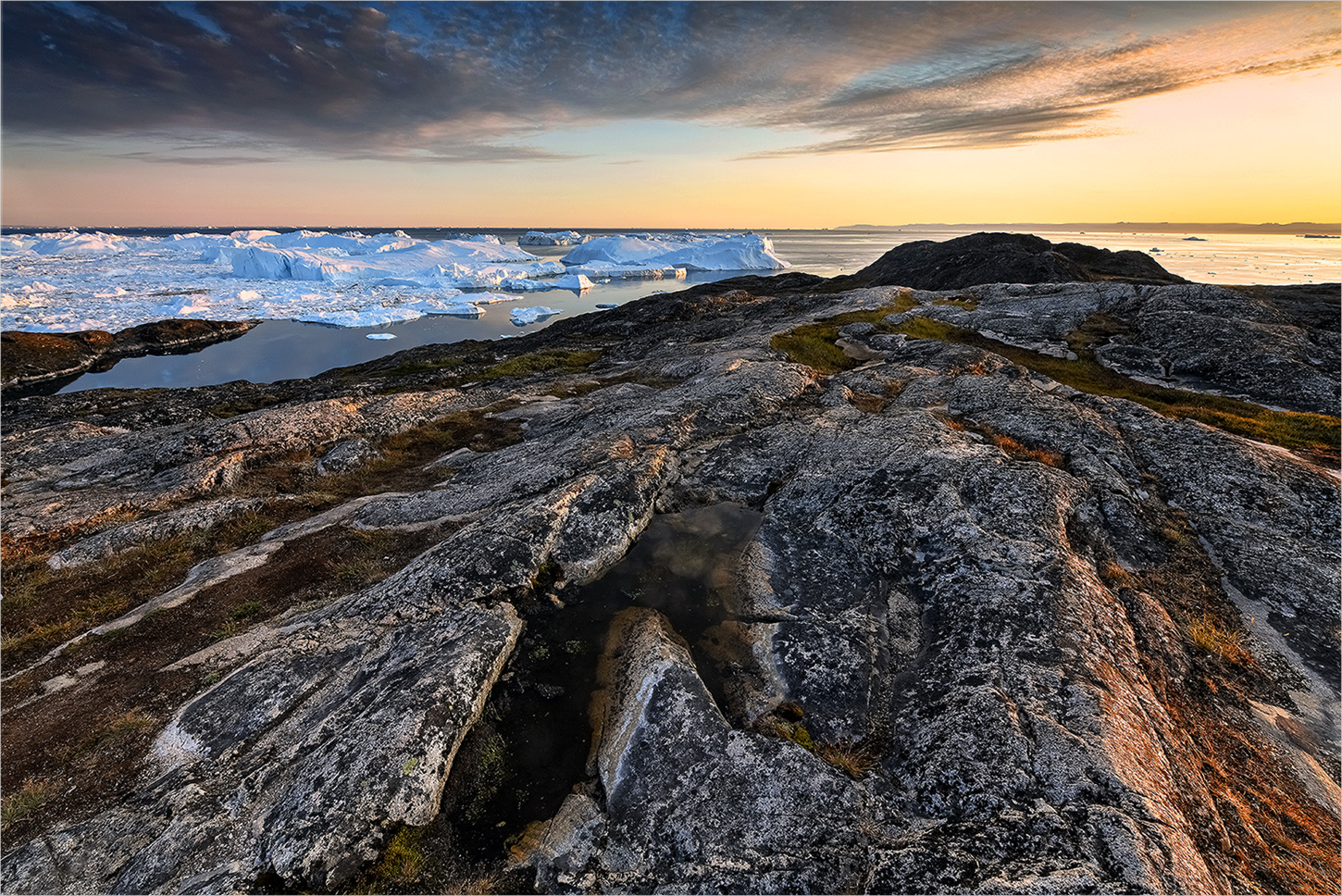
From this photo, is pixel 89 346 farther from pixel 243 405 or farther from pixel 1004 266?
pixel 1004 266

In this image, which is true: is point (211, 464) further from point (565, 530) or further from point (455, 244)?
point (455, 244)

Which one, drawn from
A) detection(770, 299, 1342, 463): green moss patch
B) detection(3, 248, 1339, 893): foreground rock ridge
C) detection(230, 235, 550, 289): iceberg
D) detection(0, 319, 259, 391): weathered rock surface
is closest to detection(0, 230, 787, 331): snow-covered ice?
detection(230, 235, 550, 289): iceberg

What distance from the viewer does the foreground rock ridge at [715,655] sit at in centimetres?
940

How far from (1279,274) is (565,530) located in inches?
8924

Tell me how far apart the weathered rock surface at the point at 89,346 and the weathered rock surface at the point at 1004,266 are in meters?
119

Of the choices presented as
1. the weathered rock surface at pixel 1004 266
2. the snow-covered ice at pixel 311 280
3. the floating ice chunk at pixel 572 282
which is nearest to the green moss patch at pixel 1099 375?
the weathered rock surface at pixel 1004 266

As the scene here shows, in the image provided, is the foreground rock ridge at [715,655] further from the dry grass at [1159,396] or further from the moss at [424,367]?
the moss at [424,367]

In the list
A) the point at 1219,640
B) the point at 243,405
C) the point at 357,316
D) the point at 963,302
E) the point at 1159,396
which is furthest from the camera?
the point at 357,316

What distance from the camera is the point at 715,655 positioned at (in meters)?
14.2

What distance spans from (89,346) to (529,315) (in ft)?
223

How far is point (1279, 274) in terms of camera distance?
15112cm

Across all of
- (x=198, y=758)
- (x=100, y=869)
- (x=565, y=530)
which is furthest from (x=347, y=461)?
(x=100, y=869)

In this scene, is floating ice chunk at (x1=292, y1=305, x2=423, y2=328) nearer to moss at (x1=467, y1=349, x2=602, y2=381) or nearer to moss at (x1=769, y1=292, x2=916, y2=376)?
moss at (x1=467, y1=349, x2=602, y2=381)

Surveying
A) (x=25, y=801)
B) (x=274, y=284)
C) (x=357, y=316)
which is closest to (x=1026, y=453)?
(x=25, y=801)
